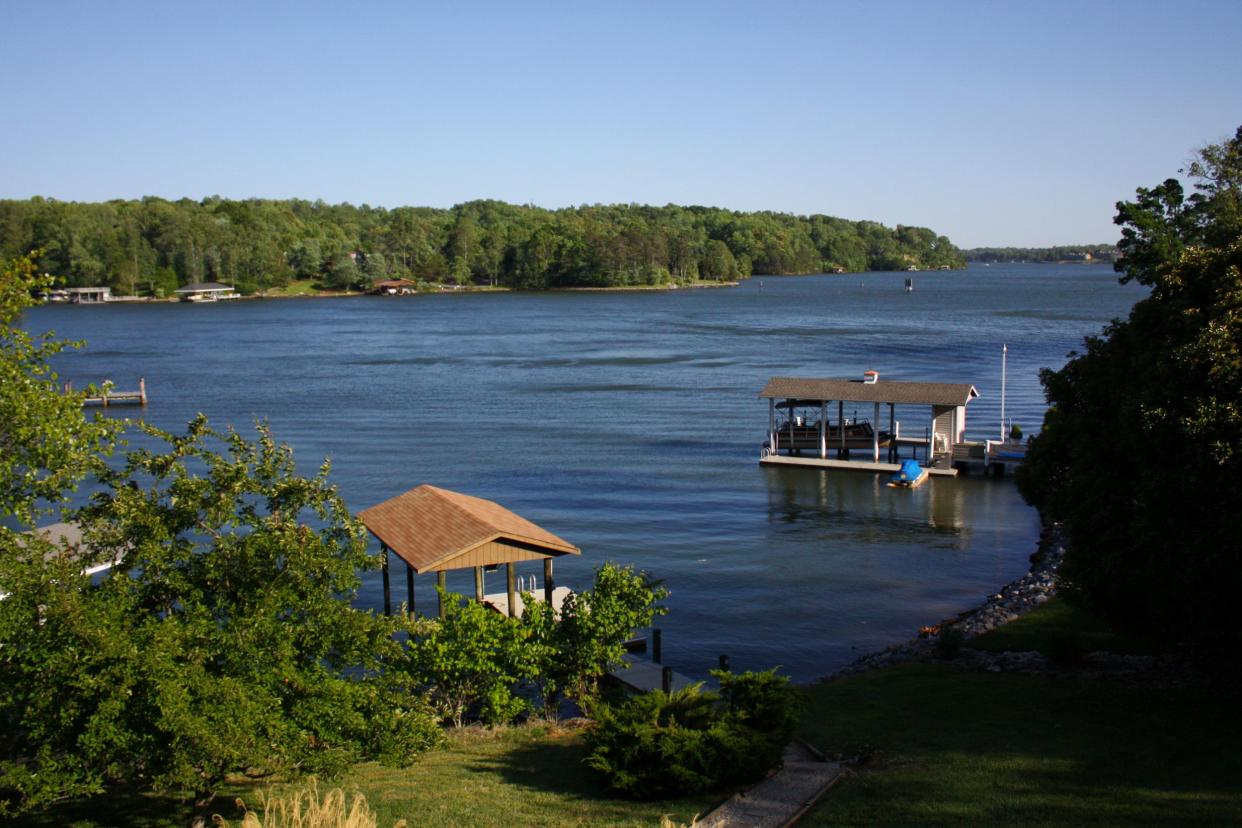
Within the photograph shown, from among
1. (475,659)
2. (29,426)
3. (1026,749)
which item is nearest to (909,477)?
(1026,749)

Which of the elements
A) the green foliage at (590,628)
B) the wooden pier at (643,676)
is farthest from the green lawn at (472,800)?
the wooden pier at (643,676)

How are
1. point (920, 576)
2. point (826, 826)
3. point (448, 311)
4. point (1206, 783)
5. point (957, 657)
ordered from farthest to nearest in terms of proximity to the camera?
1. point (448, 311)
2. point (920, 576)
3. point (957, 657)
4. point (1206, 783)
5. point (826, 826)

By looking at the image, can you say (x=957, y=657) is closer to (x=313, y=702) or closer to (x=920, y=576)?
(x=920, y=576)

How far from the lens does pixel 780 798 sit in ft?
39.7

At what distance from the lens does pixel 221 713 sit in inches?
408

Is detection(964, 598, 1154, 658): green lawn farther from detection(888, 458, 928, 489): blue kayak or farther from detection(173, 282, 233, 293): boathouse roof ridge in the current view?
detection(173, 282, 233, 293): boathouse roof ridge

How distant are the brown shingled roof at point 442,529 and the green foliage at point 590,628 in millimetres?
3096

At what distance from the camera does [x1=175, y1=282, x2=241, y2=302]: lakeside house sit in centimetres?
16300

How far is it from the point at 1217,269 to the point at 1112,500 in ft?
11.6

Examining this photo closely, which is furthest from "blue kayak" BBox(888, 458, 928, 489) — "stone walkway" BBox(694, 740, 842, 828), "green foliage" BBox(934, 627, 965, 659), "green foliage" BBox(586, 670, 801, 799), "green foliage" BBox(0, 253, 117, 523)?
"green foliage" BBox(0, 253, 117, 523)

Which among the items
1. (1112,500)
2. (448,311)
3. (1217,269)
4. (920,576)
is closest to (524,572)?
(920,576)

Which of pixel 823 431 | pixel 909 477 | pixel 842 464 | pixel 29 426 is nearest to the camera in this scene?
pixel 29 426

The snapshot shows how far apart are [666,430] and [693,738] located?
1625 inches

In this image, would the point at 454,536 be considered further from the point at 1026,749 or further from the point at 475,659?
the point at 1026,749
